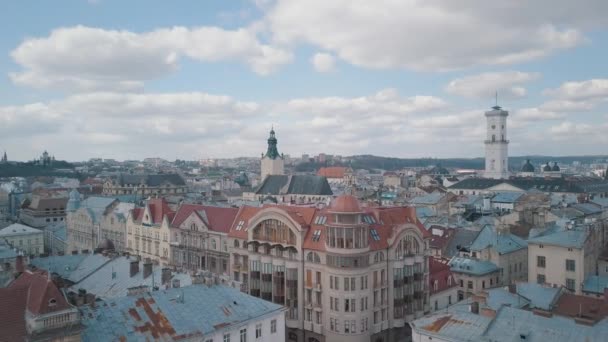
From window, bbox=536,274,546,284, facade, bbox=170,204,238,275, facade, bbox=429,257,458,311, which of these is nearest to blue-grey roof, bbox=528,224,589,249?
window, bbox=536,274,546,284

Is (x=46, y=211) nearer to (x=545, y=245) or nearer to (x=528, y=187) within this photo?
(x=545, y=245)

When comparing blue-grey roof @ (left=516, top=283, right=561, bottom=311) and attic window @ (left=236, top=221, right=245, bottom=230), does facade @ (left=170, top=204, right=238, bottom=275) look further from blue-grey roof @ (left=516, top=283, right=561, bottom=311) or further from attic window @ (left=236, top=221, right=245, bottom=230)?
blue-grey roof @ (left=516, top=283, right=561, bottom=311)

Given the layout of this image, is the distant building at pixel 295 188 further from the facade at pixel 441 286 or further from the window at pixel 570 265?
the window at pixel 570 265

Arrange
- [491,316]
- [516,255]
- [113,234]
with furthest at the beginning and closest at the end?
[113,234], [516,255], [491,316]

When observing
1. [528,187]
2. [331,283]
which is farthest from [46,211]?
[528,187]

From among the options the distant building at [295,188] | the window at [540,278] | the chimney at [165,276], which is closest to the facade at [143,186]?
the distant building at [295,188]

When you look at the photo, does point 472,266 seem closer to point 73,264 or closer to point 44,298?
point 73,264

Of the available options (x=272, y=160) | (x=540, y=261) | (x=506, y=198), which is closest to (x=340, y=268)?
(x=540, y=261)
